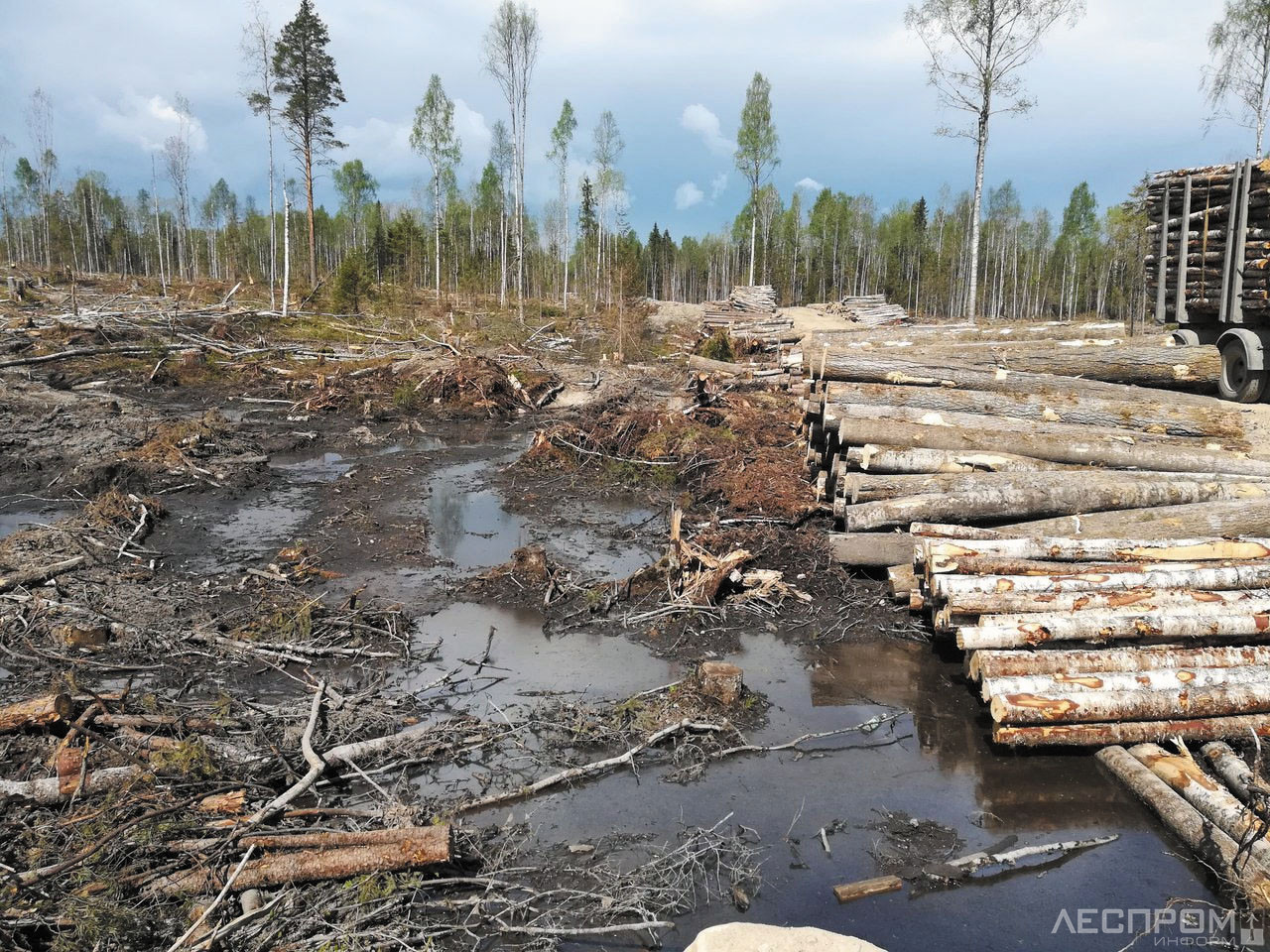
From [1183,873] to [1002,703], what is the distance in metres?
1.36

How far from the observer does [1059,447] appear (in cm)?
936

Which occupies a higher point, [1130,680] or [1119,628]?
[1119,628]

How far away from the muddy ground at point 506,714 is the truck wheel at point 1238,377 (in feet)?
19.6

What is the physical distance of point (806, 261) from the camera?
61375 mm

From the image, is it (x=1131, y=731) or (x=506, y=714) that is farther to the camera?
(x=506, y=714)

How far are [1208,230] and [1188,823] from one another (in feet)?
33.0

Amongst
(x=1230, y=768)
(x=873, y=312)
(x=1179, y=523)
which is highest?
(x=873, y=312)

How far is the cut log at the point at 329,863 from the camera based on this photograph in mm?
3930

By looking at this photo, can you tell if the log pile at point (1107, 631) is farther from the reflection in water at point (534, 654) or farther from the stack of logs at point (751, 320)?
the stack of logs at point (751, 320)

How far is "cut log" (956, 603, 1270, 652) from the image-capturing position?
239 inches

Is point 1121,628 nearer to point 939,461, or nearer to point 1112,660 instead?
point 1112,660

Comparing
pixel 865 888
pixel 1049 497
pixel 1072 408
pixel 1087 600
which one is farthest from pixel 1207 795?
pixel 1072 408

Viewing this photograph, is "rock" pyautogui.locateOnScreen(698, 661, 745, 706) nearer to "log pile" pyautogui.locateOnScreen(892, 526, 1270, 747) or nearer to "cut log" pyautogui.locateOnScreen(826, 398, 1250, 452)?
"log pile" pyautogui.locateOnScreen(892, 526, 1270, 747)

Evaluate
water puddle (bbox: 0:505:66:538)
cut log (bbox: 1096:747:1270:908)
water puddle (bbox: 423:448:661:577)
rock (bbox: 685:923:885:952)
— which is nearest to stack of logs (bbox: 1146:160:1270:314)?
cut log (bbox: 1096:747:1270:908)
